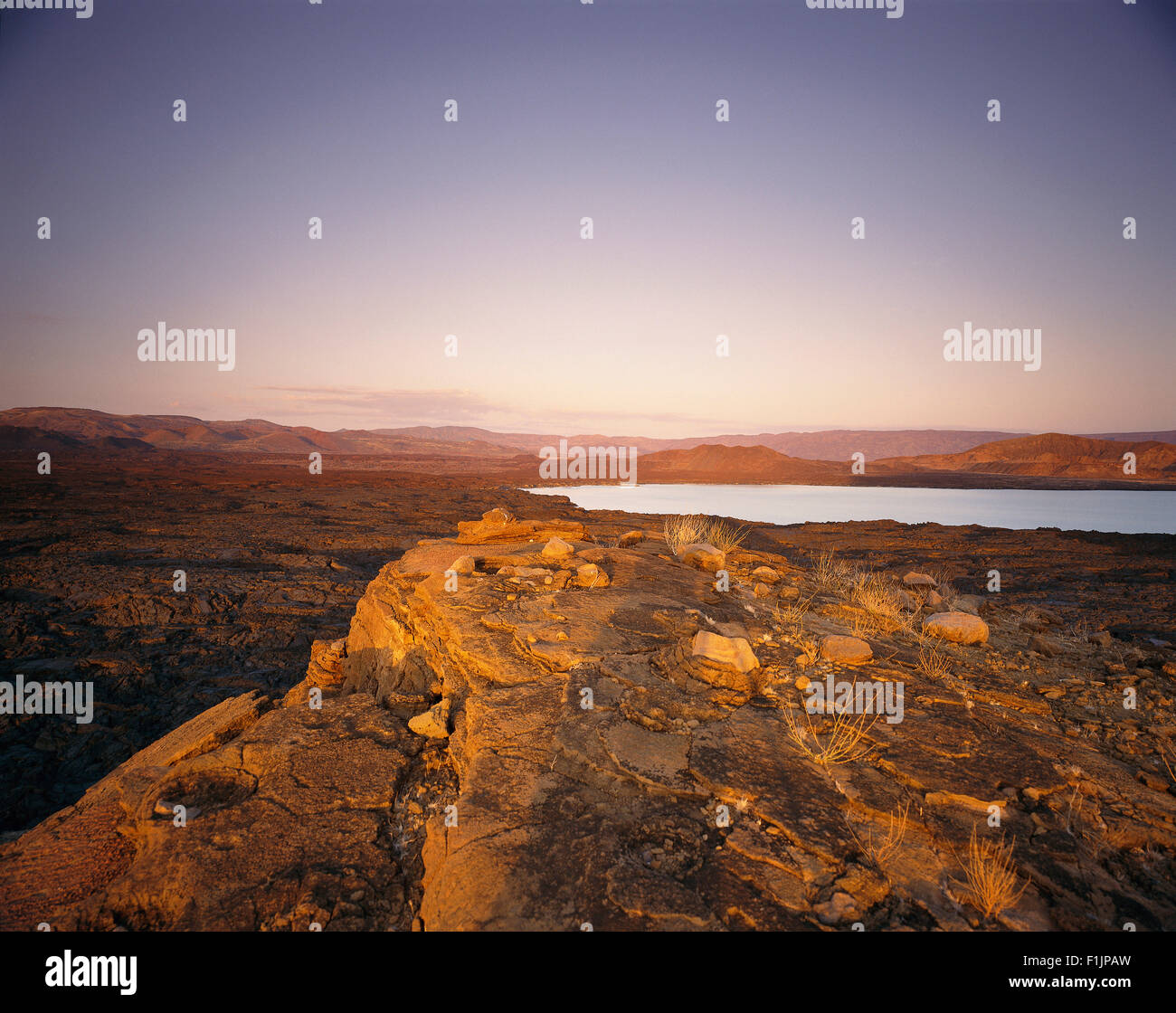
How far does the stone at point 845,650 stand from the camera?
4289 millimetres

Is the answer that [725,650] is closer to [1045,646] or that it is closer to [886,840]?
[886,840]

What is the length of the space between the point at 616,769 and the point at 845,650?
245 centimetres

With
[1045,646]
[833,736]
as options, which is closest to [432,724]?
[833,736]

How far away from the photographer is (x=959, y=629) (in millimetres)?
5449

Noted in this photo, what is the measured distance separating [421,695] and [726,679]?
96.5 inches

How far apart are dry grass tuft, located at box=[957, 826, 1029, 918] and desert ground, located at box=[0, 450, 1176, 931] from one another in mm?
14

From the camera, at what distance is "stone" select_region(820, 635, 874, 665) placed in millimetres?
4289

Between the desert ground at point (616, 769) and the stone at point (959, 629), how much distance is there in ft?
0.10

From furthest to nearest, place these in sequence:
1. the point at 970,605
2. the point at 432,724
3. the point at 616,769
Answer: the point at 970,605 < the point at 432,724 < the point at 616,769

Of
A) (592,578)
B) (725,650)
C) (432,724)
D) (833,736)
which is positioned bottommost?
(432,724)

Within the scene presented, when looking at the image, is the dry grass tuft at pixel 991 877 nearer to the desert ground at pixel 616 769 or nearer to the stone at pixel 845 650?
the desert ground at pixel 616 769

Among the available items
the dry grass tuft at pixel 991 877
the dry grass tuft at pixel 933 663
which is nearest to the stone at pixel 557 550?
the dry grass tuft at pixel 933 663

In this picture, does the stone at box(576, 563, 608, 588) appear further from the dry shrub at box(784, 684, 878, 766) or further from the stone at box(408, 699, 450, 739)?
the dry shrub at box(784, 684, 878, 766)
